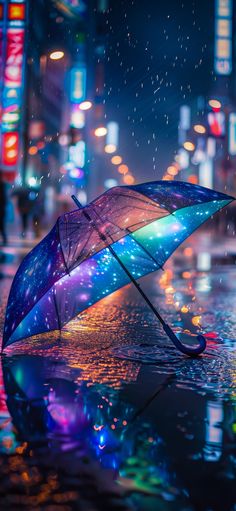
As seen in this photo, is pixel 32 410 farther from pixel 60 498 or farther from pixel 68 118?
pixel 68 118

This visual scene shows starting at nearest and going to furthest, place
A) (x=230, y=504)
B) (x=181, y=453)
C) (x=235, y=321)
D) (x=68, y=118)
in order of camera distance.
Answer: (x=230, y=504) < (x=181, y=453) < (x=235, y=321) < (x=68, y=118)

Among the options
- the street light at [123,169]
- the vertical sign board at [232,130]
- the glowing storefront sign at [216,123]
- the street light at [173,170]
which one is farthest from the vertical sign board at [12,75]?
the street light at [123,169]

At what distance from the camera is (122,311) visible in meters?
9.52

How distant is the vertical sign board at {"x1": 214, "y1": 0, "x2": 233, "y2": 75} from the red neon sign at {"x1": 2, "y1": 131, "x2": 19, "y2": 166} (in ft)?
177

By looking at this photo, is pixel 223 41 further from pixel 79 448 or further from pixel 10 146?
pixel 79 448

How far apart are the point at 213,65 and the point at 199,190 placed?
324ft

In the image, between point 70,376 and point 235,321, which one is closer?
point 70,376

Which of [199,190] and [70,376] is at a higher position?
[199,190]

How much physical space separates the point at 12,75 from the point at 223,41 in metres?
56.5

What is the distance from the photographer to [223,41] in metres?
99.0

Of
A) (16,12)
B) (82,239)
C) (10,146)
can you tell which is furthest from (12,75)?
(82,239)

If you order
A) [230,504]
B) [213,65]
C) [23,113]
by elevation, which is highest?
[213,65]

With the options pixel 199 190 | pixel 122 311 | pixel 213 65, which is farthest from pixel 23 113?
pixel 213 65

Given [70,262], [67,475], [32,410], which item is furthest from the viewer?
[70,262]
